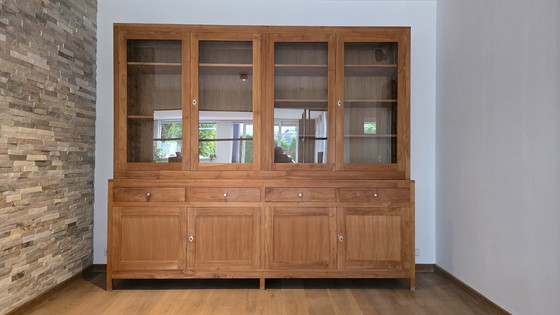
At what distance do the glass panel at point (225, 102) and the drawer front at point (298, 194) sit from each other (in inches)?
11.9

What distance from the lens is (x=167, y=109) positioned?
2.96 metres

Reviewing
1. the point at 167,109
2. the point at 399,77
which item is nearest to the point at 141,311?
the point at 167,109

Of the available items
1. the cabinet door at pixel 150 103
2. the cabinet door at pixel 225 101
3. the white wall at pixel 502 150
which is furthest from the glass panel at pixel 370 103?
the cabinet door at pixel 150 103

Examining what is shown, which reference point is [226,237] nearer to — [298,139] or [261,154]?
[261,154]

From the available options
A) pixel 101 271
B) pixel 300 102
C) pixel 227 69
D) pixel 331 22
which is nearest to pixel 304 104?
pixel 300 102

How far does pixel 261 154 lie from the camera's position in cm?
296

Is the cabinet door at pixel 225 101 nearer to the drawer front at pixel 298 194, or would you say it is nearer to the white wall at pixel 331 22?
the drawer front at pixel 298 194

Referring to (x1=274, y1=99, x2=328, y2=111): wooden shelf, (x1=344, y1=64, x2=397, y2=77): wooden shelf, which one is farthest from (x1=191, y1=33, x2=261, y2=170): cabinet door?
(x1=344, y1=64, x2=397, y2=77): wooden shelf

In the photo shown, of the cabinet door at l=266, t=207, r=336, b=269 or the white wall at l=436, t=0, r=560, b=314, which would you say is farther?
the cabinet door at l=266, t=207, r=336, b=269

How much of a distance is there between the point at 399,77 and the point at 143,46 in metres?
1.94

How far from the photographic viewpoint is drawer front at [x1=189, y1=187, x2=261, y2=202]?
288 centimetres

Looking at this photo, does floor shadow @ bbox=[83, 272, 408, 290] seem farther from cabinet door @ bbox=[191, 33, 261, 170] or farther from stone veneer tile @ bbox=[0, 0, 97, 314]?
cabinet door @ bbox=[191, 33, 261, 170]

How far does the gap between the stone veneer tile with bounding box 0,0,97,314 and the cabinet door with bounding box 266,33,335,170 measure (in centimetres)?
150

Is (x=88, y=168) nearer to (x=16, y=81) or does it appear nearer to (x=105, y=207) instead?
(x=105, y=207)
